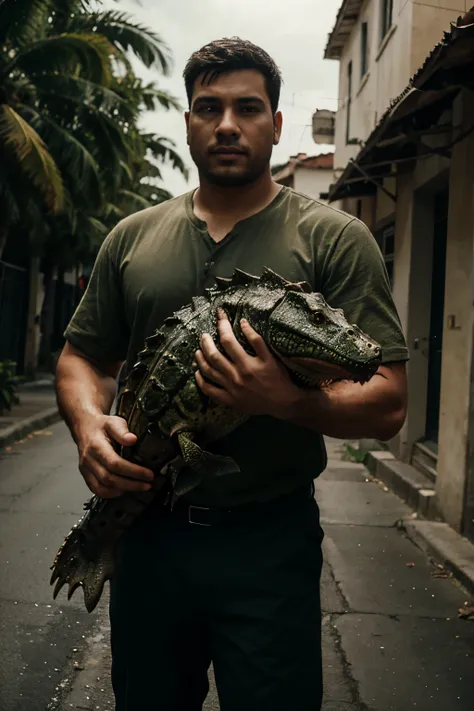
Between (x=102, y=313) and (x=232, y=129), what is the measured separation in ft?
2.01

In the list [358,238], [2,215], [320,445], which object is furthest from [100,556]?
[2,215]

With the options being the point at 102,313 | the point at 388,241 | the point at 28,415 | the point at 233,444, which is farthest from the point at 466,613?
the point at 28,415

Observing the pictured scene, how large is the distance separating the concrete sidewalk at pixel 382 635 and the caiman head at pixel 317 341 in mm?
2626

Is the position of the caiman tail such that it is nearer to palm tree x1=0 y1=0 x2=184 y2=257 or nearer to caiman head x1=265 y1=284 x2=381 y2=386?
caiman head x1=265 y1=284 x2=381 y2=386

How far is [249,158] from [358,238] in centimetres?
35

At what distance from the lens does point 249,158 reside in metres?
2.00

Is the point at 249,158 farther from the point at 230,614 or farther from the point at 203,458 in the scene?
the point at 230,614

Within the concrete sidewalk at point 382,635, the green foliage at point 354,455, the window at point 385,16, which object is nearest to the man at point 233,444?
the concrete sidewalk at point 382,635

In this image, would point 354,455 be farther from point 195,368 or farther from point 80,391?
point 195,368

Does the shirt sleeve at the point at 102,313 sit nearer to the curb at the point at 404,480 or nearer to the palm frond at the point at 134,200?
the curb at the point at 404,480

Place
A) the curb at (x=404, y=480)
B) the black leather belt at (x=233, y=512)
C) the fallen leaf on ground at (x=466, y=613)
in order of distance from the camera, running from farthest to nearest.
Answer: the curb at (x=404, y=480) < the fallen leaf on ground at (x=466, y=613) < the black leather belt at (x=233, y=512)

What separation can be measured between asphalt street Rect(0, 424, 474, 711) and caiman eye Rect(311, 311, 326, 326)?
270cm

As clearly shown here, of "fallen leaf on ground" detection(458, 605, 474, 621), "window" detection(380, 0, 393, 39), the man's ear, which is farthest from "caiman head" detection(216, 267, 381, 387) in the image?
"window" detection(380, 0, 393, 39)

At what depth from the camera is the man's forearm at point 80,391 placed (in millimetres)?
2037
